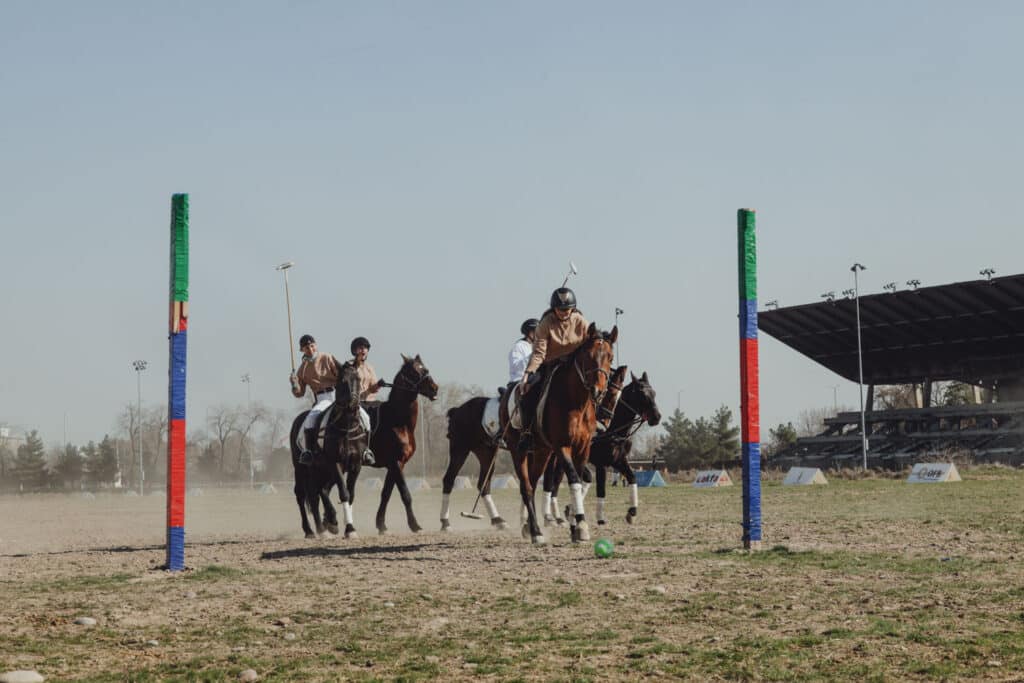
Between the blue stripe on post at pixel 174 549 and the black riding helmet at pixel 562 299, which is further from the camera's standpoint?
the black riding helmet at pixel 562 299

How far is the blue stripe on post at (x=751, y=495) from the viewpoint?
14.0 m

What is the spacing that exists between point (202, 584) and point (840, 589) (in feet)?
20.1

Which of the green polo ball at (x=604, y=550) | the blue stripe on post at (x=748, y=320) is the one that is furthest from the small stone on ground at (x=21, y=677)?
the blue stripe on post at (x=748, y=320)

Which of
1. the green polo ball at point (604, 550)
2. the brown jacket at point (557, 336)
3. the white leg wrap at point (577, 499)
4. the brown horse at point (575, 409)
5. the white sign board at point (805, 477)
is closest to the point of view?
the green polo ball at point (604, 550)

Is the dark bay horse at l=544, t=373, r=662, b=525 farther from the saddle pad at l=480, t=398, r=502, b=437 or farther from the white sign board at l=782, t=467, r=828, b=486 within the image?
the white sign board at l=782, t=467, r=828, b=486

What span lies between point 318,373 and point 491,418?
114 inches

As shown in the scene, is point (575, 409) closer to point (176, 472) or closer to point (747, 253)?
point (747, 253)

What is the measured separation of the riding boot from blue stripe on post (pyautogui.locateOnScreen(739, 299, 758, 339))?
7597 millimetres

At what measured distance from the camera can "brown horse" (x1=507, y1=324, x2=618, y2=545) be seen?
1477 cm

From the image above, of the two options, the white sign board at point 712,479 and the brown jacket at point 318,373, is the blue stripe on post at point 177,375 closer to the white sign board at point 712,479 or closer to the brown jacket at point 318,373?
the brown jacket at point 318,373

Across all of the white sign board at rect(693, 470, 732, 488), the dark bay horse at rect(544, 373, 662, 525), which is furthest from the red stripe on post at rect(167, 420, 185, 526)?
the white sign board at rect(693, 470, 732, 488)

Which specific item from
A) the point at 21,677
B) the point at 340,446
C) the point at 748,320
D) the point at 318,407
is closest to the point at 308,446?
the point at 318,407

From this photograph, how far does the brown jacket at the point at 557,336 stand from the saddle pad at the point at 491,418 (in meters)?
3.04

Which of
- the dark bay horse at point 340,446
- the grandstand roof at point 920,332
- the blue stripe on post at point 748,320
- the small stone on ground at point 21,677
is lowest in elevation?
the small stone on ground at point 21,677
